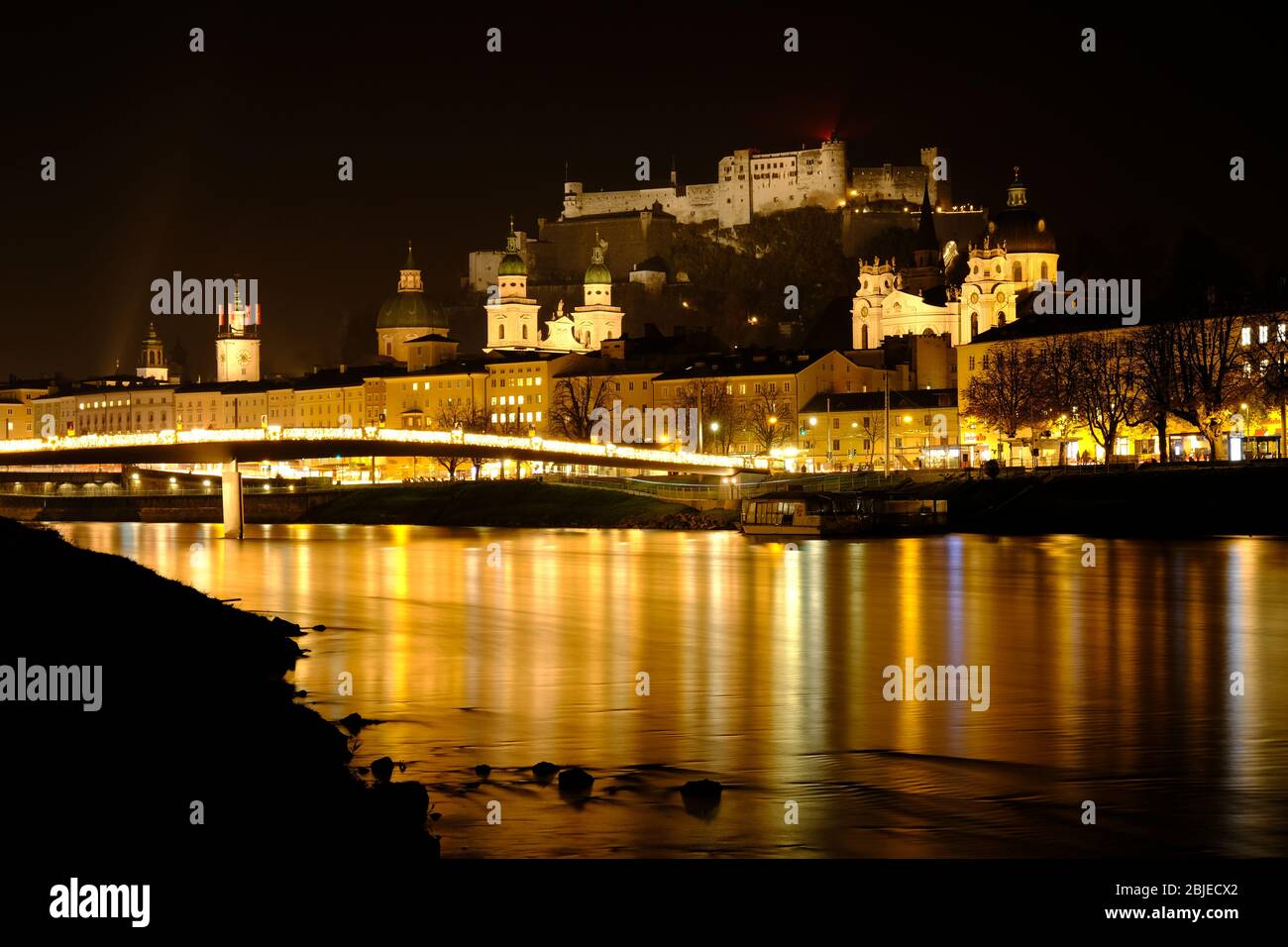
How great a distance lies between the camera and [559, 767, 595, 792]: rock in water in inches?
564

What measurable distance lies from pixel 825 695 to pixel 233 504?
157ft

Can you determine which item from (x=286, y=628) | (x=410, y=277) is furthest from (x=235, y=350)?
(x=286, y=628)

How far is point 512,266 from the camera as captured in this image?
424 feet

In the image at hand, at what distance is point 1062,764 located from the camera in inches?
610

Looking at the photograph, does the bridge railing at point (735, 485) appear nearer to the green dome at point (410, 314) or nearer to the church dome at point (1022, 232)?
the church dome at point (1022, 232)

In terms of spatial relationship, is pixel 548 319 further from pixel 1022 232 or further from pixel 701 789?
pixel 701 789

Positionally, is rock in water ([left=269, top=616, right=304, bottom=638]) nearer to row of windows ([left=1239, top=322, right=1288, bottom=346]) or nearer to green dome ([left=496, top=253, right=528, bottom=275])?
row of windows ([left=1239, top=322, right=1288, bottom=346])

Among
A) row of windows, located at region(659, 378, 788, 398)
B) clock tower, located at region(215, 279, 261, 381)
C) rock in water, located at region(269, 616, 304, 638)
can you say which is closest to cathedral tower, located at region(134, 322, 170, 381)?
clock tower, located at region(215, 279, 261, 381)

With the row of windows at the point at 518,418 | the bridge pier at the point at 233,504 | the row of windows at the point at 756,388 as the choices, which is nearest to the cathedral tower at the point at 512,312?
the row of windows at the point at 518,418

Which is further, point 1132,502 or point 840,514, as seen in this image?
point 840,514

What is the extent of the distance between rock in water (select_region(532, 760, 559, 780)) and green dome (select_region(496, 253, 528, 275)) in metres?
115

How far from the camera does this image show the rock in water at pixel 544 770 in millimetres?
14992
